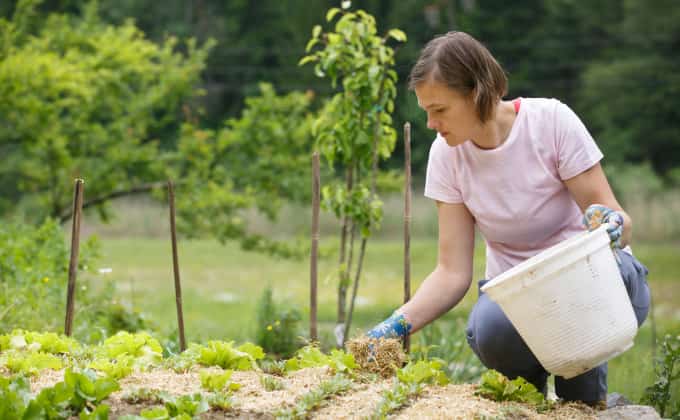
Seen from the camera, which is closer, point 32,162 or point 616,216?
point 616,216

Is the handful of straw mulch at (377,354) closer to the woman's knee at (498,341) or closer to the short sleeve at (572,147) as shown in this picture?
the woman's knee at (498,341)

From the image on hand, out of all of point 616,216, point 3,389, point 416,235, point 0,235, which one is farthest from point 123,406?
point 416,235

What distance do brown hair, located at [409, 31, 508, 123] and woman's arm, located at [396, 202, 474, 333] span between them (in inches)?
15.7

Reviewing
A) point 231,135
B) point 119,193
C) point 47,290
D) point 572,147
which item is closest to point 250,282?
point 119,193

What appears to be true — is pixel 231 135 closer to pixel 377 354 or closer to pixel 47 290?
pixel 47 290

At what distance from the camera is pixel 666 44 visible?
23.5 metres

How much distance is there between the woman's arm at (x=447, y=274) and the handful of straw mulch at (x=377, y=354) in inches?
5.5

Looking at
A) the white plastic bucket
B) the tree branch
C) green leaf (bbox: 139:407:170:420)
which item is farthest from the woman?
the tree branch

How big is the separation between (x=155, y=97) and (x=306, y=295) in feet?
13.1

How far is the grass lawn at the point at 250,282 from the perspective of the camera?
759 centimetres

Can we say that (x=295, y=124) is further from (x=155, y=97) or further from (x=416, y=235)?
(x=416, y=235)

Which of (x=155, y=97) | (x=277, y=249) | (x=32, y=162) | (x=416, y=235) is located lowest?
(x=416, y=235)

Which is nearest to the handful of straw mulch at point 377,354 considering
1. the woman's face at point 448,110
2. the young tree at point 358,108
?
the woman's face at point 448,110

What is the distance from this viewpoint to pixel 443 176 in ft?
9.52
